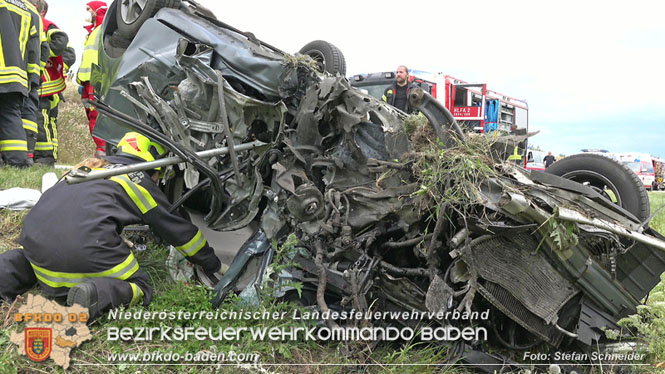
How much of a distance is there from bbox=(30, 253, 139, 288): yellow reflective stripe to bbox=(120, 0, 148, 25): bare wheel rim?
7.42 ft


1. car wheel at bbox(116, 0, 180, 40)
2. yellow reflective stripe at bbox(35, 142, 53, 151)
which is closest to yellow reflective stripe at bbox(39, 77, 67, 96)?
yellow reflective stripe at bbox(35, 142, 53, 151)

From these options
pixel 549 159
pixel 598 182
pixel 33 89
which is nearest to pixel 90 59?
pixel 33 89

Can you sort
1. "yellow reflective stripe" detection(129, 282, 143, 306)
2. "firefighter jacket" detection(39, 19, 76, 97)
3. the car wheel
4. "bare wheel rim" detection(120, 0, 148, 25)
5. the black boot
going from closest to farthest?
the black boot
"yellow reflective stripe" detection(129, 282, 143, 306)
the car wheel
"bare wheel rim" detection(120, 0, 148, 25)
"firefighter jacket" detection(39, 19, 76, 97)

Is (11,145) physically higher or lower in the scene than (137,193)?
lower

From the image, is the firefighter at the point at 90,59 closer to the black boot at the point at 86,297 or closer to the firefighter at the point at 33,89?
the firefighter at the point at 33,89

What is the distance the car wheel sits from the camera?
366 cm

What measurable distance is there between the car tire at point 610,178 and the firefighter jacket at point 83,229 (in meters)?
2.84

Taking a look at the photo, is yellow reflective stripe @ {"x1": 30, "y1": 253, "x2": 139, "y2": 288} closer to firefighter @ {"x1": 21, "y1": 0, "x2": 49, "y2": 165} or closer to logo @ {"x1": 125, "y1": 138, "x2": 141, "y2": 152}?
logo @ {"x1": 125, "y1": 138, "x2": 141, "y2": 152}

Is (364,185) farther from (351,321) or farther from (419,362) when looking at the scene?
(419,362)

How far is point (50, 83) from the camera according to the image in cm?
647

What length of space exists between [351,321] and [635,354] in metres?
1.54

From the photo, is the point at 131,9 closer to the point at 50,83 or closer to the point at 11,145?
the point at 11,145

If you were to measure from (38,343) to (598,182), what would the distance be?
137 inches

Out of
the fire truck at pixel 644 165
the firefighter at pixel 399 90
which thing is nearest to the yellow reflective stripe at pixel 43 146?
the firefighter at pixel 399 90
